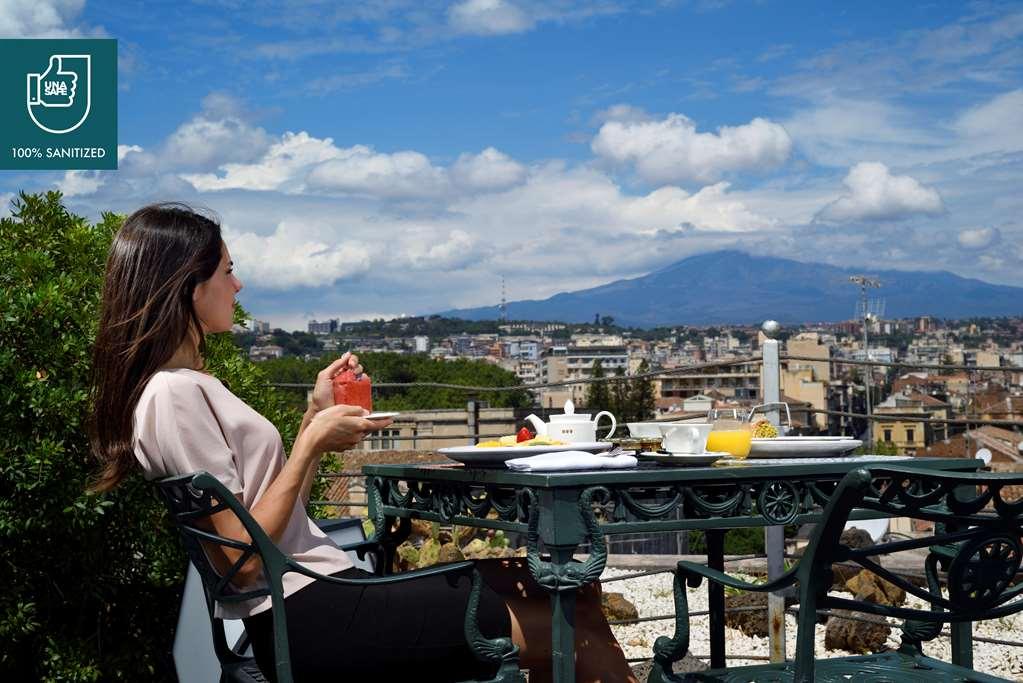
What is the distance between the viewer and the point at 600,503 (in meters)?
1.99

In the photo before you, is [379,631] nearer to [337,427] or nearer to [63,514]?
[337,427]

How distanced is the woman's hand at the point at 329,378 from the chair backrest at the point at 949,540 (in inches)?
37.6

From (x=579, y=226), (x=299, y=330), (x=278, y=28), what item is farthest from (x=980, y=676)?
(x=579, y=226)

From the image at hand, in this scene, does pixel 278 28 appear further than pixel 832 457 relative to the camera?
Yes

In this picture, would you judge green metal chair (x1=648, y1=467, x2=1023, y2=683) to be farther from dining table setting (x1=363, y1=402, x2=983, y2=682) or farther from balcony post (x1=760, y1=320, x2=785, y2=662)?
balcony post (x1=760, y1=320, x2=785, y2=662)

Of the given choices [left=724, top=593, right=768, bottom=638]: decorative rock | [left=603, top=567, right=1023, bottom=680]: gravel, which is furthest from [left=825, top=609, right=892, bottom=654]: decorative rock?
[left=724, top=593, right=768, bottom=638]: decorative rock

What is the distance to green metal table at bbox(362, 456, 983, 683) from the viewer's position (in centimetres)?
195

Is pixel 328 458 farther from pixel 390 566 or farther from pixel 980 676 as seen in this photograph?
pixel 980 676

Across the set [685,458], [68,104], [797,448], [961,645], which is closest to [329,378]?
[685,458]

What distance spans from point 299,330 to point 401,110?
289 ft

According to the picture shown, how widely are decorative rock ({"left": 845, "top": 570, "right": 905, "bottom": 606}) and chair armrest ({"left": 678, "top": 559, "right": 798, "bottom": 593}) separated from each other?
11.1 ft

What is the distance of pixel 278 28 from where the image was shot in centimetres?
11619

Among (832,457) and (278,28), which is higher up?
(278,28)

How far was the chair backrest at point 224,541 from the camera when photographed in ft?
6.15
